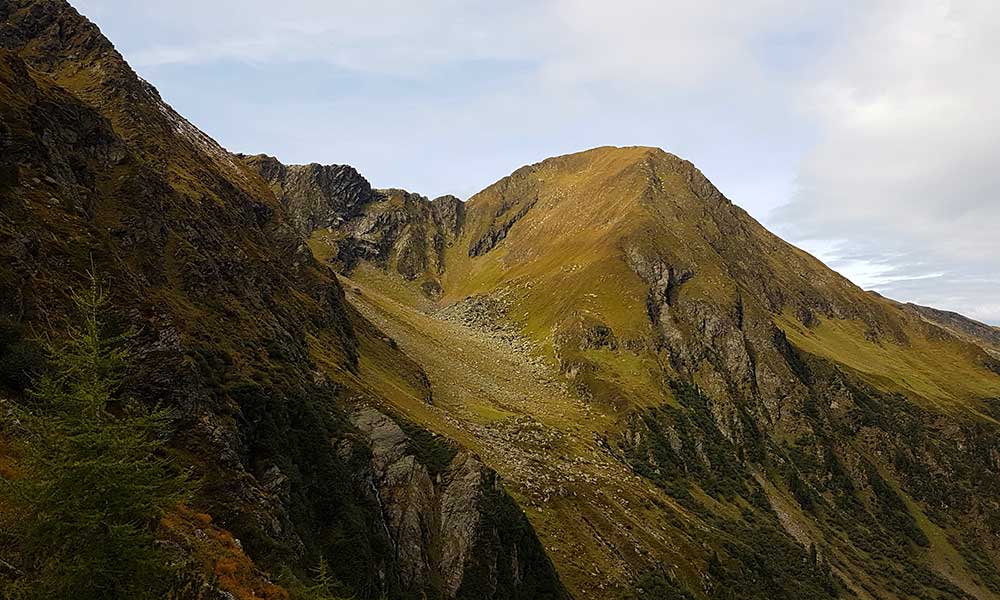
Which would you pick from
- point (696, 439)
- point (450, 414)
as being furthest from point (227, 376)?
point (696, 439)

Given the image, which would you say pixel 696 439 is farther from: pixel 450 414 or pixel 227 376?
pixel 227 376

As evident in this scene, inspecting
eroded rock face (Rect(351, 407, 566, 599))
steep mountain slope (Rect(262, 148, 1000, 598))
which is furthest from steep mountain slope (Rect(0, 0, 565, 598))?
steep mountain slope (Rect(262, 148, 1000, 598))

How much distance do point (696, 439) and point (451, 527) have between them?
343 feet

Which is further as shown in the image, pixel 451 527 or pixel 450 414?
pixel 450 414

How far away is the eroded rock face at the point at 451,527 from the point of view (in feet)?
131

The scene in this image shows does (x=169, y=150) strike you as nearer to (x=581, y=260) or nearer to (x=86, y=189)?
(x=86, y=189)

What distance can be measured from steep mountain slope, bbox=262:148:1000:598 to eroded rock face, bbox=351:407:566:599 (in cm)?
1090

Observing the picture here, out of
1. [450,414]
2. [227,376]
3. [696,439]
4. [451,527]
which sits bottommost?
[696,439]

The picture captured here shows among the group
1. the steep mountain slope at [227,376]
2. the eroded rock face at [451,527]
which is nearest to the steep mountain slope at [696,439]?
the eroded rock face at [451,527]

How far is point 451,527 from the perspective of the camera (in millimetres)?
43438

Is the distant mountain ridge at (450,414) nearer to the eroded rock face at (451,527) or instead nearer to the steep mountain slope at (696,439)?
the eroded rock face at (451,527)

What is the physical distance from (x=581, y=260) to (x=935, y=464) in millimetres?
127891

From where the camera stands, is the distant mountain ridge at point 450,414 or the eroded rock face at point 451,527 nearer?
the distant mountain ridge at point 450,414

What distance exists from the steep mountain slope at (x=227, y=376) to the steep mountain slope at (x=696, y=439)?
1643 centimetres
